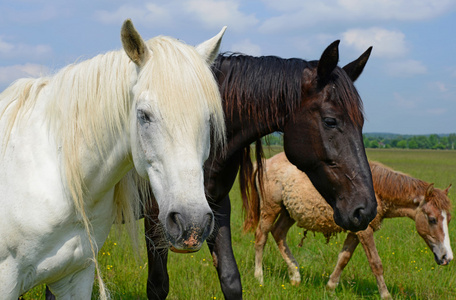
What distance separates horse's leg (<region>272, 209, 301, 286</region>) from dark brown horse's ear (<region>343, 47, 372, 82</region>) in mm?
3102

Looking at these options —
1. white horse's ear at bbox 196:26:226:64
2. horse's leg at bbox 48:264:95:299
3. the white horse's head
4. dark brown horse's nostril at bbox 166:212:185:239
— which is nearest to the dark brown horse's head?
white horse's ear at bbox 196:26:226:64

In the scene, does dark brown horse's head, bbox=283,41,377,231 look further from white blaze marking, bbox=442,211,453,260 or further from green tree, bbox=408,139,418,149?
green tree, bbox=408,139,418,149

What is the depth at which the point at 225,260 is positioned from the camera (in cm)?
302

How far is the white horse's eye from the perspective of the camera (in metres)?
1.78

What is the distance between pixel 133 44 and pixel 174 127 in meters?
0.46

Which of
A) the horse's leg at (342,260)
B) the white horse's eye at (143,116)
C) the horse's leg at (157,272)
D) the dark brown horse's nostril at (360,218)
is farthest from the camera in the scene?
the horse's leg at (342,260)

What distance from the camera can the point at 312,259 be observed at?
6.30m

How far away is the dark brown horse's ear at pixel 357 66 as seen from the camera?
3.05m

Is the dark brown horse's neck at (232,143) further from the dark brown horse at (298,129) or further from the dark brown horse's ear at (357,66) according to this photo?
the dark brown horse's ear at (357,66)

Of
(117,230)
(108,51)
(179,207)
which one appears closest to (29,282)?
(117,230)

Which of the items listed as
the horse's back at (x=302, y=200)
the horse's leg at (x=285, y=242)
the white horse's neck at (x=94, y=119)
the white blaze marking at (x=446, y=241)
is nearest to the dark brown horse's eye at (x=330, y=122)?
the white horse's neck at (x=94, y=119)

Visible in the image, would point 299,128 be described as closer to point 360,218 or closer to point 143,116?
point 360,218

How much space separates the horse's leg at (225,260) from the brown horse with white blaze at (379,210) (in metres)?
2.22

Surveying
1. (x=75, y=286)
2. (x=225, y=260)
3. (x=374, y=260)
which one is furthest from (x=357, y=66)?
(x=374, y=260)
